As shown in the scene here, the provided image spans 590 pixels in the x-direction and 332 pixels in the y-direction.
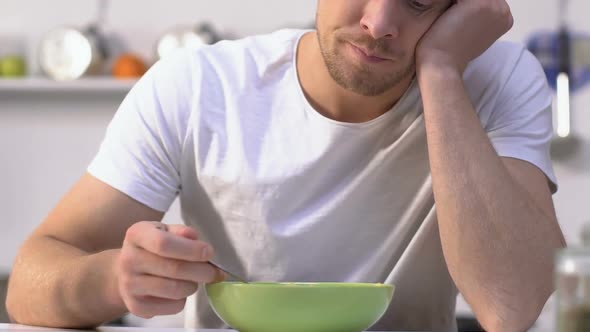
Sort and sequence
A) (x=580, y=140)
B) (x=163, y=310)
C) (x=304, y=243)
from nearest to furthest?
(x=163, y=310) → (x=304, y=243) → (x=580, y=140)

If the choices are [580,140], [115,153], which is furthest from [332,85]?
[580,140]

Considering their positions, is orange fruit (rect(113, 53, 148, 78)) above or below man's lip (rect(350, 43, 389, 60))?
below

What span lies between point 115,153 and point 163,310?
16.4 inches

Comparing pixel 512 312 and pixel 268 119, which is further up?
pixel 268 119

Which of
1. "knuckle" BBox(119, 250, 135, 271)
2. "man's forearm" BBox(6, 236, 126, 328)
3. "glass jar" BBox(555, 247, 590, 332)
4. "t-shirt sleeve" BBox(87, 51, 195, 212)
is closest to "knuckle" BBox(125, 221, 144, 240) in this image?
"knuckle" BBox(119, 250, 135, 271)

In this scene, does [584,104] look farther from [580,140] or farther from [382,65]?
[382,65]

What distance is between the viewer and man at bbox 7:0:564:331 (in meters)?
1.30

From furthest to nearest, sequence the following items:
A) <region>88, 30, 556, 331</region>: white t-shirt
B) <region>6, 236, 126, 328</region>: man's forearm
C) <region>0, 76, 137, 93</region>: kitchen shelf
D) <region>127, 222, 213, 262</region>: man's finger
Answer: <region>0, 76, 137, 93</region>: kitchen shelf, <region>88, 30, 556, 331</region>: white t-shirt, <region>6, 236, 126, 328</region>: man's forearm, <region>127, 222, 213, 262</region>: man's finger

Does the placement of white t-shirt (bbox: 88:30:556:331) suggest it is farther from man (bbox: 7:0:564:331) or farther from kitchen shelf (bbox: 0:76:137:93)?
kitchen shelf (bbox: 0:76:137:93)

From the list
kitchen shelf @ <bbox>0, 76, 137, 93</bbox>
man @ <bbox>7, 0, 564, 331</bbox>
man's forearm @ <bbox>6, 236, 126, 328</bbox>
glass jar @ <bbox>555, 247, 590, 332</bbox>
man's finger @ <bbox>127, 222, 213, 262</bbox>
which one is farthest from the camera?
kitchen shelf @ <bbox>0, 76, 137, 93</bbox>

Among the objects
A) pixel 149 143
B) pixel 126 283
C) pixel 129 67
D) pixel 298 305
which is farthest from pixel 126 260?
A: pixel 129 67

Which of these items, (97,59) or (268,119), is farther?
(97,59)

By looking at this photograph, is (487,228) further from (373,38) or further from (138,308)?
(138,308)

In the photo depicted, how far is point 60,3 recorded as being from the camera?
3.18m
